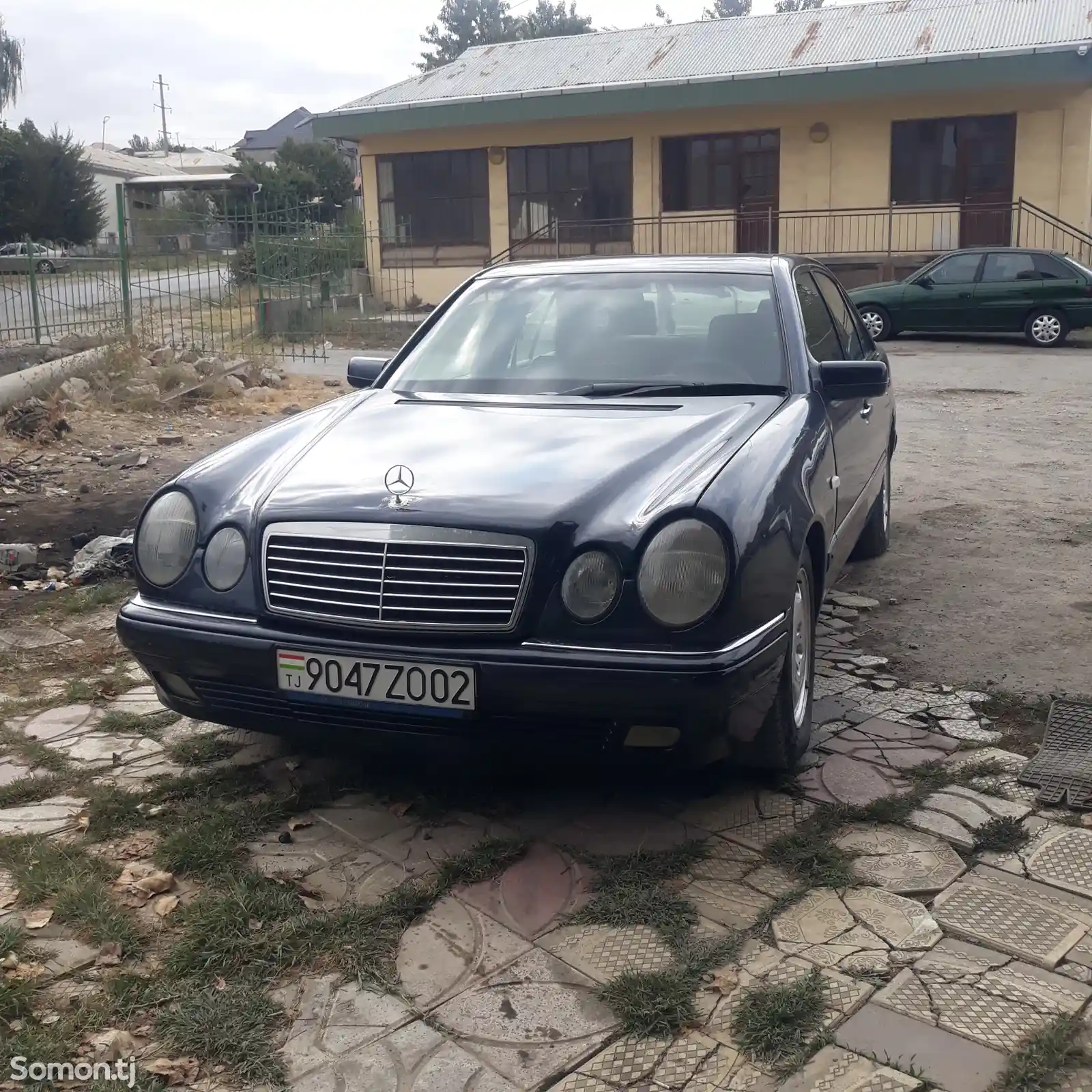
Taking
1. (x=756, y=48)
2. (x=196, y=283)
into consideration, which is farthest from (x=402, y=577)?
(x=756, y=48)

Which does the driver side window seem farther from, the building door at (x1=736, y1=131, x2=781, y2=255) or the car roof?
the car roof

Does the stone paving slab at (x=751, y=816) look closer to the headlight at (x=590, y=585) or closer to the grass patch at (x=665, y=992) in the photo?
the grass patch at (x=665, y=992)

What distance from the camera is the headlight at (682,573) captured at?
2891 mm

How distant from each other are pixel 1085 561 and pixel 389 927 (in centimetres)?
447

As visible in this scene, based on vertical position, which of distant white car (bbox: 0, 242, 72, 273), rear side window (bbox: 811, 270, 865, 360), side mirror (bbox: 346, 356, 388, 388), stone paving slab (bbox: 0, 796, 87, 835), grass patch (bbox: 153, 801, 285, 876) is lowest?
stone paving slab (bbox: 0, 796, 87, 835)

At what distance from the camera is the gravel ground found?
467cm

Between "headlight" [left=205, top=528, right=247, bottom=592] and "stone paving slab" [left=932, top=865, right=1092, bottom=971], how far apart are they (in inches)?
75.9

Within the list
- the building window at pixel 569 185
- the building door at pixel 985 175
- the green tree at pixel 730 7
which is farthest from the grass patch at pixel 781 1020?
the green tree at pixel 730 7

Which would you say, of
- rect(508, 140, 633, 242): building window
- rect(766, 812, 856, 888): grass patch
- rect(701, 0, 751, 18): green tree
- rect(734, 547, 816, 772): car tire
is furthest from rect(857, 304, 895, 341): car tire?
rect(701, 0, 751, 18): green tree

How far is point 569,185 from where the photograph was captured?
2498 centimetres

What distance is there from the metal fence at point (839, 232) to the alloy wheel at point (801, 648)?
690 inches

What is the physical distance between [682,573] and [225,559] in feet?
4.04

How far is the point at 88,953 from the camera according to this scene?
106 inches

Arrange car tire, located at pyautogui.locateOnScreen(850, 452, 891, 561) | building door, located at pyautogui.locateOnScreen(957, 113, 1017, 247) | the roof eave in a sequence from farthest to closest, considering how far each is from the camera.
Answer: building door, located at pyautogui.locateOnScreen(957, 113, 1017, 247)
the roof eave
car tire, located at pyautogui.locateOnScreen(850, 452, 891, 561)
